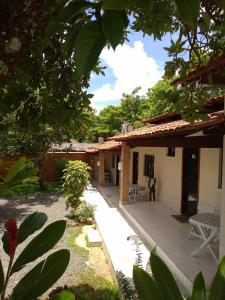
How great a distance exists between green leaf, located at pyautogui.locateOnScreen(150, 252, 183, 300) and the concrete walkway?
4906mm

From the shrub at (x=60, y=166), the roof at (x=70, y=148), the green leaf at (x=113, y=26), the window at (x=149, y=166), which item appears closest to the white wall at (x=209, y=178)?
the window at (x=149, y=166)

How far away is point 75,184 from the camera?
1503 cm

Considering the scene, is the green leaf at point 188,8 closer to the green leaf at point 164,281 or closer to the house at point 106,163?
the green leaf at point 164,281

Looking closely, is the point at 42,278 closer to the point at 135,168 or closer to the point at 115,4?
the point at 115,4

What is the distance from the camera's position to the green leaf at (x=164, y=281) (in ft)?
4.15

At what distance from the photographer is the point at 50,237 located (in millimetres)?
1411

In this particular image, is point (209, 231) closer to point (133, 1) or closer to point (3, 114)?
point (3, 114)

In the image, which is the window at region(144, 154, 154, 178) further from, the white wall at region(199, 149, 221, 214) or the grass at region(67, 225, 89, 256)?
the white wall at region(199, 149, 221, 214)

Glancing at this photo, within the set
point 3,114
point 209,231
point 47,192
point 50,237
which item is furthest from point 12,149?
point 50,237

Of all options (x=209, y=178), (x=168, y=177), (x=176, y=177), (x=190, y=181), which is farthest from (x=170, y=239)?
(x=168, y=177)

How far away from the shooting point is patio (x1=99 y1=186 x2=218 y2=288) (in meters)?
6.74

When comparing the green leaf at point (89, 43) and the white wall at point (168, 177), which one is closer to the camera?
the green leaf at point (89, 43)

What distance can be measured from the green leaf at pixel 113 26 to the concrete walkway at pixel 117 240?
548cm

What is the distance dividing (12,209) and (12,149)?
5.82 m
